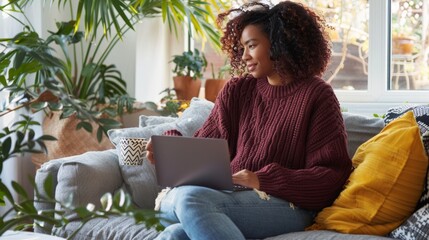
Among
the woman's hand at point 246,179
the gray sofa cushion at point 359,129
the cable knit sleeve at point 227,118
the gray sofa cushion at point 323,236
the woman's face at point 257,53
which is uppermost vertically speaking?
the woman's face at point 257,53

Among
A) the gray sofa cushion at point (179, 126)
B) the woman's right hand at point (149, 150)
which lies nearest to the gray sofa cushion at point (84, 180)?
the gray sofa cushion at point (179, 126)

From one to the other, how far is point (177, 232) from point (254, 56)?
0.71 m

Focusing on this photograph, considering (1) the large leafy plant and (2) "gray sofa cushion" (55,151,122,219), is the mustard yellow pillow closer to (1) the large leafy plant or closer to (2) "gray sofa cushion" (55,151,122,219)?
(2) "gray sofa cushion" (55,151,122,219)

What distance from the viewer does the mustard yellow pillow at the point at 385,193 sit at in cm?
232

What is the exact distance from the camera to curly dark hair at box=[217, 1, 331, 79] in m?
2.57

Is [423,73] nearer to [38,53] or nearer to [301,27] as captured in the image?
[301,27]

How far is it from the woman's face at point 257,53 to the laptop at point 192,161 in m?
0.51

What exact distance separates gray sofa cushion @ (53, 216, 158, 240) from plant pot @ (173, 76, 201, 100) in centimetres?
172

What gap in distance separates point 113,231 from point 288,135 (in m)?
0.64

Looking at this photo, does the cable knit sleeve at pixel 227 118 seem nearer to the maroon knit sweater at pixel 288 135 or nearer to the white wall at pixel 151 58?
the maroon knit sweater at pixel 288 135

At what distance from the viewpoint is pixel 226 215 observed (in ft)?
7.25

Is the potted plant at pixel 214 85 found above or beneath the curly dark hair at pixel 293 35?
beneath

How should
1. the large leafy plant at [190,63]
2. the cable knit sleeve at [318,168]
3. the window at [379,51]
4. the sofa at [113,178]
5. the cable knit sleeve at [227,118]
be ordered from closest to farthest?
the cable knit sleeve at [318,168], the sofa at [113,178], the cable knit sleeve at [227,118], the window at [379,51], the large leafy plant at [190,63]

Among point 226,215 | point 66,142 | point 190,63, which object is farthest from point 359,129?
point 66,142
